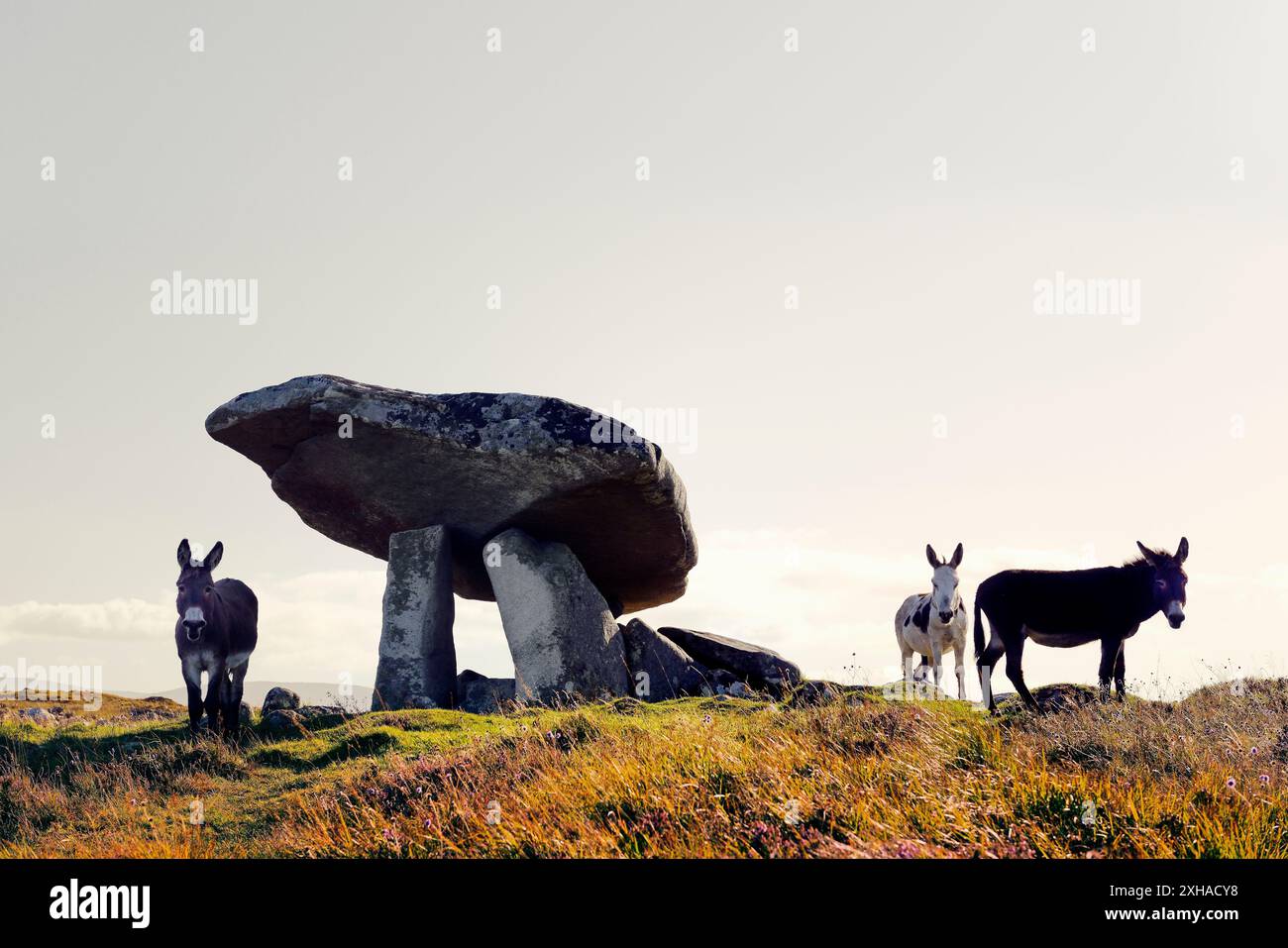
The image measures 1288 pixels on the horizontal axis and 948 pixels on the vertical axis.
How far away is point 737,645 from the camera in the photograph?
2048 centimetres

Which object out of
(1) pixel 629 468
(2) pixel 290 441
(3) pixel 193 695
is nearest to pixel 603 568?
(1) pixel 629 468

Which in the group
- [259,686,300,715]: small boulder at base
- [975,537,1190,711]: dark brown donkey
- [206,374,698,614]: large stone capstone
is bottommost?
[259,686,300,715]: small boulder at base

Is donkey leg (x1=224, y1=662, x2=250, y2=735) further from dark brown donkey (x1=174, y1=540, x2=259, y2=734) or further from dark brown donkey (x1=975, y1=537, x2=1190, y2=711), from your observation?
dark brown donkey (x1=975, y1=537, x2=1190, y2=711)

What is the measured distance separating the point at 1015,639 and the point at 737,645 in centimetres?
661

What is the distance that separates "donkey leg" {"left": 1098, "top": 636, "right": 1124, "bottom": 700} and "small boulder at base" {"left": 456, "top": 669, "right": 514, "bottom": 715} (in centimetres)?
876

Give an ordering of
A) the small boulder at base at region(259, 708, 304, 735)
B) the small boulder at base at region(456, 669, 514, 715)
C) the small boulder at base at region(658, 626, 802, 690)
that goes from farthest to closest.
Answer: the small boulder at base at region(658, 626, 802, 690), the small boulder at base at region(456, 669, 514, 715), the small boulder at base at region(259, 708, 304, 735)

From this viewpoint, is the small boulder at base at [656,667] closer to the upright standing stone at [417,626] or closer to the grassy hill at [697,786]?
the upright standing stone at [417,626]

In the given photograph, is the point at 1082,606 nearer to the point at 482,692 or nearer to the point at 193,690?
the point at 482,692

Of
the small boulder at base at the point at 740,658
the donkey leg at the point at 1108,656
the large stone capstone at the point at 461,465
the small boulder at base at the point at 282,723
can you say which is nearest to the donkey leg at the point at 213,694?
the small boulder at base at the point at 282,723

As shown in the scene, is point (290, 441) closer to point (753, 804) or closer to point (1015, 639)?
point (1015, 639)

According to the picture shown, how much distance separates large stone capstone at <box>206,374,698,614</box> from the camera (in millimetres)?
17141

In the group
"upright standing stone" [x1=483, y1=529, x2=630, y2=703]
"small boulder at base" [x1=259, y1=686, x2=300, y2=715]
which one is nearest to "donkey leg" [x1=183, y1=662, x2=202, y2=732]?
"small boulder at base" [x1=259, y1=686, x2=300, y2=715]

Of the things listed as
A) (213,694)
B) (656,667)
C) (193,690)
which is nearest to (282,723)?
(213,694)
